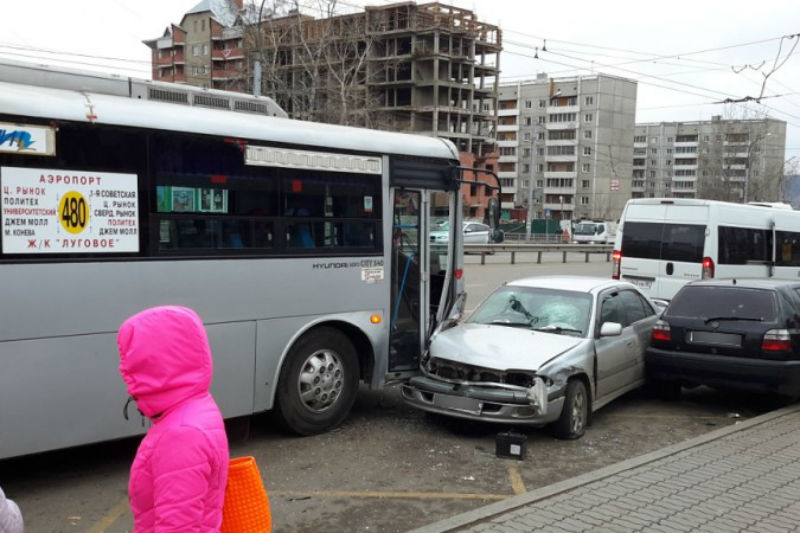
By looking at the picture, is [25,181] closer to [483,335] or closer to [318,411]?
[318,411]

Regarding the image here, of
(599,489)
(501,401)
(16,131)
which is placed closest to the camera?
(16,131)

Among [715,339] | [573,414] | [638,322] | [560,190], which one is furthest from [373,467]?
[560,190]

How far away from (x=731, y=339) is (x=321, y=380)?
4.67m

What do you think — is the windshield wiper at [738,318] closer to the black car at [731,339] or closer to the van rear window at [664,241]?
the black car at [731,339]

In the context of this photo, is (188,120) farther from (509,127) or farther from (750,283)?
(509,127)

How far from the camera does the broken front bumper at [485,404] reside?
6.58m

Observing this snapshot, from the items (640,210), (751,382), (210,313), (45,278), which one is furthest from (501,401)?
(640,210)

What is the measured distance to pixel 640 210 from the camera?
602 inches

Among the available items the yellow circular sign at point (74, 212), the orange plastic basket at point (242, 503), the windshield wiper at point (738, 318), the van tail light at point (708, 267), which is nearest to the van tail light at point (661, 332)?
the windshield wiper at point (738, 318)

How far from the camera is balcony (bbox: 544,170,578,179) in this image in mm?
119188

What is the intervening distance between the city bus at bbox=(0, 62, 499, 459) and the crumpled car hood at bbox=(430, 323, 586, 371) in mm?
585

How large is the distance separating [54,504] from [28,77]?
3.19m

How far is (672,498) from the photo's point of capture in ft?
17.3

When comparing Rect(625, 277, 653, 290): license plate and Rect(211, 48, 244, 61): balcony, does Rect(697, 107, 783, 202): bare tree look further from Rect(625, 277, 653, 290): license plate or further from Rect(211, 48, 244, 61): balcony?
Rect(625, 277, 653, 290): license plate
